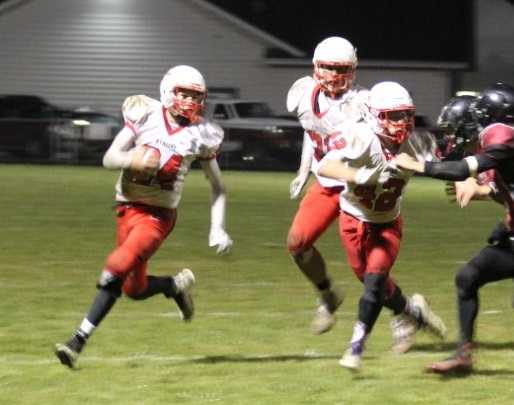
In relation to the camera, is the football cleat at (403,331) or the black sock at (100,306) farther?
the football cleat at (403,331)

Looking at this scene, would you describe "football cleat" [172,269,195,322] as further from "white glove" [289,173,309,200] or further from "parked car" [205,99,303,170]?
"parked car" [205,99,303,170]

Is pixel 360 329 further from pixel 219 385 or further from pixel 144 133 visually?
pixel 144 133

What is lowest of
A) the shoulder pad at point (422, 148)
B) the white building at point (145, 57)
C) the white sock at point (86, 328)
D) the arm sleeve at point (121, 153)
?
the white building at point (145, 57)

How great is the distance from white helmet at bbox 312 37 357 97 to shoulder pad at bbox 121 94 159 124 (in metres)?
1.13

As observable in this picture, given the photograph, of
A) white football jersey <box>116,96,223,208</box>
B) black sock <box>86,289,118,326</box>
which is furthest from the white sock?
white football jersey <box>116,96,223,208</box>

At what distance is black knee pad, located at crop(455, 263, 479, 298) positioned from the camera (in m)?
6.23

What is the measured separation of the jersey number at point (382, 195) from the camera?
6352 millimetres

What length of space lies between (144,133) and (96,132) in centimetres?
1992

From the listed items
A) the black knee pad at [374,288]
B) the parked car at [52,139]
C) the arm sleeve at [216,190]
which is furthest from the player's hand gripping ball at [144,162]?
the parked car at [52,139]

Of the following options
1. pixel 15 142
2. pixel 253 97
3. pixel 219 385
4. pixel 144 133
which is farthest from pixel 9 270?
pixel 253 97

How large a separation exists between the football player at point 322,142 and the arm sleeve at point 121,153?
3.83ft

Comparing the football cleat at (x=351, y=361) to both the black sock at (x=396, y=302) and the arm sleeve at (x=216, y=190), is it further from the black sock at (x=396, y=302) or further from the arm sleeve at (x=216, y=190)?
the arm sleeve at (x=216, y=190)

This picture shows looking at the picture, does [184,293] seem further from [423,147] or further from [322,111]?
[423,147]

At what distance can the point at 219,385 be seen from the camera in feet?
19.6
